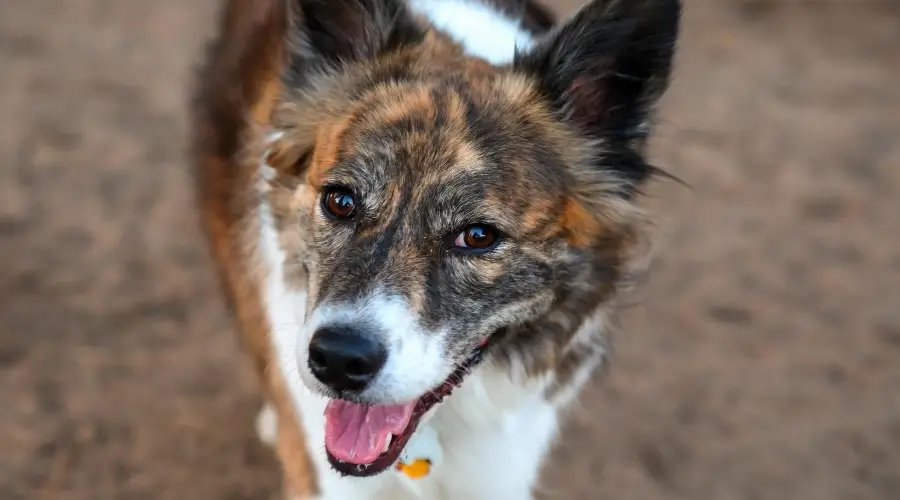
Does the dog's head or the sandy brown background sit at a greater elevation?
the dog's head

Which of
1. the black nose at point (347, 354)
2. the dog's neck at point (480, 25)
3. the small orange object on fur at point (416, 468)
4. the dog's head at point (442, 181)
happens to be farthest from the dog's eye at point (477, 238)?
the small orange object on fur at point (416, 468)

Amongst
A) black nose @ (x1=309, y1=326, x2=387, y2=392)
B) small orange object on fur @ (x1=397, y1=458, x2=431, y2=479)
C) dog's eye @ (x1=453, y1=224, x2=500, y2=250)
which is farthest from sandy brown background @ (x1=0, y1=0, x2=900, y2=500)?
black nose @ (x1=309, y1=326, x2=387, y2=392)


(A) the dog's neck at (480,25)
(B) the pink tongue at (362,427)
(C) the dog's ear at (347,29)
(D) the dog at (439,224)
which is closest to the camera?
(D) the dog at (439,224)

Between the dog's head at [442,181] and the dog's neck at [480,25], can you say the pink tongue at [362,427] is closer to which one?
the dog's head at [442,181]

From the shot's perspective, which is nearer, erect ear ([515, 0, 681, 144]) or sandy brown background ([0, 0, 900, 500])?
erect ear ([515, 0, 681, 144])

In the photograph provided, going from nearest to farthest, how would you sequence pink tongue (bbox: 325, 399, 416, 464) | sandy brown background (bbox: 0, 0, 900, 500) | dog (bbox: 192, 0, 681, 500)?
1. dog (bbox: 192, 0, 681, 500)
2. pink tongue (bbox: 325, 399, 416, 464)
3. sandy brown background (bbox: 0, 0, 900, 500)

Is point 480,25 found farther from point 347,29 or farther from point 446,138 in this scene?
point 446,138

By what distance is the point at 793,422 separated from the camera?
10.8 feet

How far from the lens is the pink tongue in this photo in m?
2.01

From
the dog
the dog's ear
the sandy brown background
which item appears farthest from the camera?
→ the sandy brown background

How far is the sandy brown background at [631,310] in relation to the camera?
311cm

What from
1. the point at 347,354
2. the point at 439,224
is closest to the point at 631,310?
the point at 439,224

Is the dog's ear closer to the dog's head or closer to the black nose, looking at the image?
the dog's head

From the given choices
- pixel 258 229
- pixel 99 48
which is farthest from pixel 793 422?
pixel 99 48
